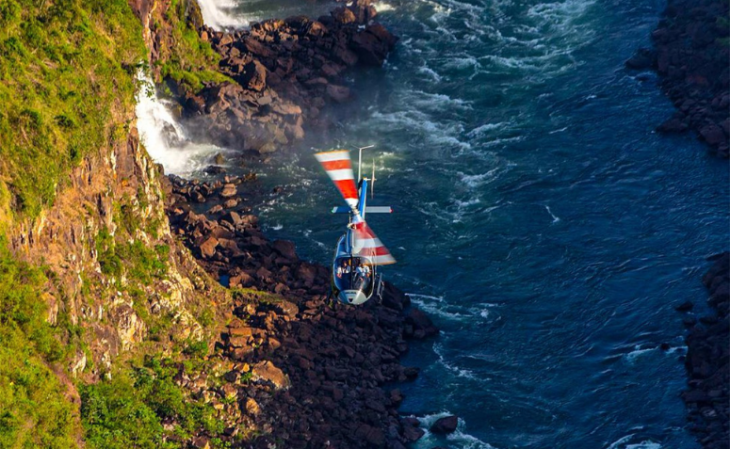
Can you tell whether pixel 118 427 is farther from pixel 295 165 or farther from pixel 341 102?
pixel 341 102

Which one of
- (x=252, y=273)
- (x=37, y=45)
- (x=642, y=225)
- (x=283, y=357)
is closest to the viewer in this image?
(x=37, y=45)

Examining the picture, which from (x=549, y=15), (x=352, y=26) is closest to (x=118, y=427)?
(x=352, y=26)

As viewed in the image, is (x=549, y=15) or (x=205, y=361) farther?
(x=549, y=15)

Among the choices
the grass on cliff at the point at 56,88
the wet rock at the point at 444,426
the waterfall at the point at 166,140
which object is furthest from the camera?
the waterfall at the point at 166,140

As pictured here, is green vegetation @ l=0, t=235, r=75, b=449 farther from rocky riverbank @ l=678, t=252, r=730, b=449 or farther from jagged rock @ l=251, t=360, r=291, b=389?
rocky riverbank @ l=678, t=252, r=730, b=449

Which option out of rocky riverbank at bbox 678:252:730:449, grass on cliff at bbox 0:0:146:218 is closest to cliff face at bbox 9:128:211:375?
grass on cliff at bbox 0:0:146:218

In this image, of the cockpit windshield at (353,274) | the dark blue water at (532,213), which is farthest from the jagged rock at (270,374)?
the dark blue water at (532,213)

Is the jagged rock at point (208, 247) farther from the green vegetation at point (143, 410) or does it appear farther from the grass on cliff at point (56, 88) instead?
the green vegetation at point (143, 410)
